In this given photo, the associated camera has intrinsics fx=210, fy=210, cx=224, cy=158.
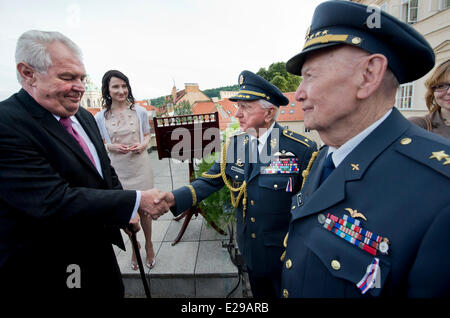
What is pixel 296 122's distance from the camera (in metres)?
37.4

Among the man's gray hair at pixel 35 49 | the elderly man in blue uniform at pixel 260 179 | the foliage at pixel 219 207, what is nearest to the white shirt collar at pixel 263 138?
the elderly man in blue uniform at pixel 260 179

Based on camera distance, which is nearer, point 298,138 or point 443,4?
point 298,138

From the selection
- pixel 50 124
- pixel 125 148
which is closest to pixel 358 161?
pixel 50 124

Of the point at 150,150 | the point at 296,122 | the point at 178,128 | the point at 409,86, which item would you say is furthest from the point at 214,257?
the point at 296,122

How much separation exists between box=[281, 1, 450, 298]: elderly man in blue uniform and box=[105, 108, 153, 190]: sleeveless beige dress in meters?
2.76

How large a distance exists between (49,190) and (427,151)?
7.57 ft

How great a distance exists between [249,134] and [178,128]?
6.63ft

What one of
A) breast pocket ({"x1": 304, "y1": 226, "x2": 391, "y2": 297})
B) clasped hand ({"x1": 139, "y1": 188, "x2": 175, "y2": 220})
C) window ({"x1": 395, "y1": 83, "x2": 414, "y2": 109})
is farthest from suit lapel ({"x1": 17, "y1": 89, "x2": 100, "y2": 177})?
window ({"x1": 395, "y1": 83, "x2": 414, "y2": 109})

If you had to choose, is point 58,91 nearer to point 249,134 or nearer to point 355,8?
point 249,134

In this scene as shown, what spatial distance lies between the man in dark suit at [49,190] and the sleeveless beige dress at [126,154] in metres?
1.33

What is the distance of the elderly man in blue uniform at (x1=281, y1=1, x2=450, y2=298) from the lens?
2.92ft

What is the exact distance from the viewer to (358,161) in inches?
44.7

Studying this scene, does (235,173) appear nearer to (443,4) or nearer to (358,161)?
(358,161)

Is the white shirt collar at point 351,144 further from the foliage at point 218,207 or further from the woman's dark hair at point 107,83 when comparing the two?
the woman's dark hair at point 107,83
